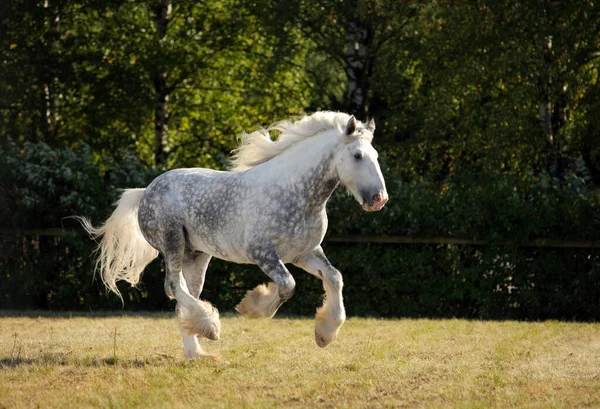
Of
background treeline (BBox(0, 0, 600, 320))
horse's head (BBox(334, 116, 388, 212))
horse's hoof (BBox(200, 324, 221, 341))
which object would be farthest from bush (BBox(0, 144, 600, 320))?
horse's head (BBox(334, 116, 388, 212))

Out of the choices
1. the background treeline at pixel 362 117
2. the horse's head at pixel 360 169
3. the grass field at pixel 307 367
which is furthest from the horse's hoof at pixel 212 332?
the background treeline at pixel 362 117

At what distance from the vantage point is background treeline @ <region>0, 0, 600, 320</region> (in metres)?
13.4

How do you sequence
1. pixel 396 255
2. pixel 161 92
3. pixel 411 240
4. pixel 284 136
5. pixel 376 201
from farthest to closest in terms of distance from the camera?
1. pixel 161 92
2. pixel 396 255
3. pixel 411 240
4. pixel 284 136
5. pixel 376 201

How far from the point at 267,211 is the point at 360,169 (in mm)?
913

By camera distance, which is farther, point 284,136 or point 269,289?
point 284,136

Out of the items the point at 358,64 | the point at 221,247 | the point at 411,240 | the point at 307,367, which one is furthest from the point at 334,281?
the point at 358,64

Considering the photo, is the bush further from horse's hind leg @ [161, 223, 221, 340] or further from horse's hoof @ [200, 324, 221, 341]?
horse's hoof @ [200, 324, 221, 341]

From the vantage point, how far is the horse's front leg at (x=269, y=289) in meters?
7.71

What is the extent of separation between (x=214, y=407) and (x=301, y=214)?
84.0 inches

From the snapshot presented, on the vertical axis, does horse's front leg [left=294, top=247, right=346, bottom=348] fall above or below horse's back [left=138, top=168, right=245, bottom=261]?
below

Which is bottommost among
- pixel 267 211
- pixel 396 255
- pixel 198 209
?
pixel 396 255

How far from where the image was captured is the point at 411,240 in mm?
13578

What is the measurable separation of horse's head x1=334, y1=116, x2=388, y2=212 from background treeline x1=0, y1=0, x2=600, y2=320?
19.2 feet

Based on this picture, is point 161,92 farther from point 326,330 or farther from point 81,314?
point 326,330
